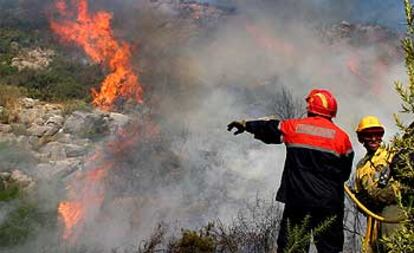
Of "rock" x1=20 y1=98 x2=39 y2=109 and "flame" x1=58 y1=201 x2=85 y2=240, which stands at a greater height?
"rock" x1=20 y1=98 x2=39 y2=109

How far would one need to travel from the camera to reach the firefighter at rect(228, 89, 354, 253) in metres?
3.37

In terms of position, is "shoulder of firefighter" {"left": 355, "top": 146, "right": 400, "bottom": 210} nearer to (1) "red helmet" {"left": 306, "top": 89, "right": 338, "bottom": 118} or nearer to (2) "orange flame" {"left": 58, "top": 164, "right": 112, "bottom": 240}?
(1) "red helmet" {"left": 306, "top": 89, "right": 338, "bottom": 118}

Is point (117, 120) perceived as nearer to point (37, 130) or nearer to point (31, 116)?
point (37, 130)

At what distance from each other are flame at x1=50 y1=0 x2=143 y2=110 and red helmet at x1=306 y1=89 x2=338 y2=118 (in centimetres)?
1216

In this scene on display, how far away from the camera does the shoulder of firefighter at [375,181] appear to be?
3113mm

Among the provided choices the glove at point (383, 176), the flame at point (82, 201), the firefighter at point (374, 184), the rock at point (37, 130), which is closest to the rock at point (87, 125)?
the rock at point (37, 130)

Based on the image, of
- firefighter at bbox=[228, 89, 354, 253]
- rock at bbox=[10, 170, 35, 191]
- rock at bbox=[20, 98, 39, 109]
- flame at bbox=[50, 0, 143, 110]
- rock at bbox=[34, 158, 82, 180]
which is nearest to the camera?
firefighter at bbox=[228, 89, 354, 253]

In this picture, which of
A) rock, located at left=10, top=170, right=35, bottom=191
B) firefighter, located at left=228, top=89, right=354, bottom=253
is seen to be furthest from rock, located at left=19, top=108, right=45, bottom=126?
firefighter, located at left=228, top=89, right=354, bottom=253

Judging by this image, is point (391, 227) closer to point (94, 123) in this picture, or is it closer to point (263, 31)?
point (94, 123)

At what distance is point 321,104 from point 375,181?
64cm

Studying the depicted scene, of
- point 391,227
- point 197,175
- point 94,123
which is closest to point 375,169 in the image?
point 391,227

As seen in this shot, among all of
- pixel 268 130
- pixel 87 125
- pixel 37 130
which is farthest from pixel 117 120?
pixel 268 130

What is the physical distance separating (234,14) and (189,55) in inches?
205

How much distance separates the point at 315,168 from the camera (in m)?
3.37
